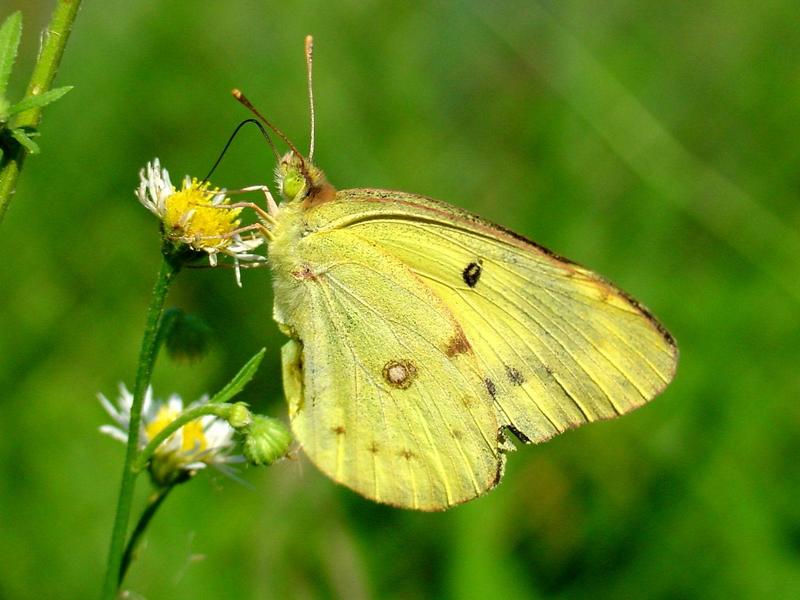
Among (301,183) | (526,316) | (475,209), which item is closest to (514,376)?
(526,316)

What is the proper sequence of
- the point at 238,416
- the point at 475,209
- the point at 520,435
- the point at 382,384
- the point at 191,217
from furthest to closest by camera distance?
1. the point at 475,209
2. the point at 520,435
3. the point at 382,384
4. the point at 191,217
5. the point at 238,416

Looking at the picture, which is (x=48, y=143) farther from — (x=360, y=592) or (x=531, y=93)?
(x=531, y=93)

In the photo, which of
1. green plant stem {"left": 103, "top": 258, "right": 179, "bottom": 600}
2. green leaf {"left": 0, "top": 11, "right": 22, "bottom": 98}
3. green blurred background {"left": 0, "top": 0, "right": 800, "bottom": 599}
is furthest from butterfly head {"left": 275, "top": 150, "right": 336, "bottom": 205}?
green leaf {"left": 0, "top": 11, "right": 22, "bottom": 98}

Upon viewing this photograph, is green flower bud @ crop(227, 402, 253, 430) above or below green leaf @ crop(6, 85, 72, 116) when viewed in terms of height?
below

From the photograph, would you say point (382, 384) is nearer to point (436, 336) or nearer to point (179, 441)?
point (436, 336)

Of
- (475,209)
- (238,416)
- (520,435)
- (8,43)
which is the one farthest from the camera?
(475,209)

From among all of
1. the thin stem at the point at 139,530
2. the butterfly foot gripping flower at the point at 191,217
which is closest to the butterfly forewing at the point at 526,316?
the butterfly foot gripping flower at the point at 191,217

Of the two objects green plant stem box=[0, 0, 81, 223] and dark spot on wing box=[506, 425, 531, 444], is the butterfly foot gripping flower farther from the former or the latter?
dark spot on wing box=[506, 425, 531, 444]
